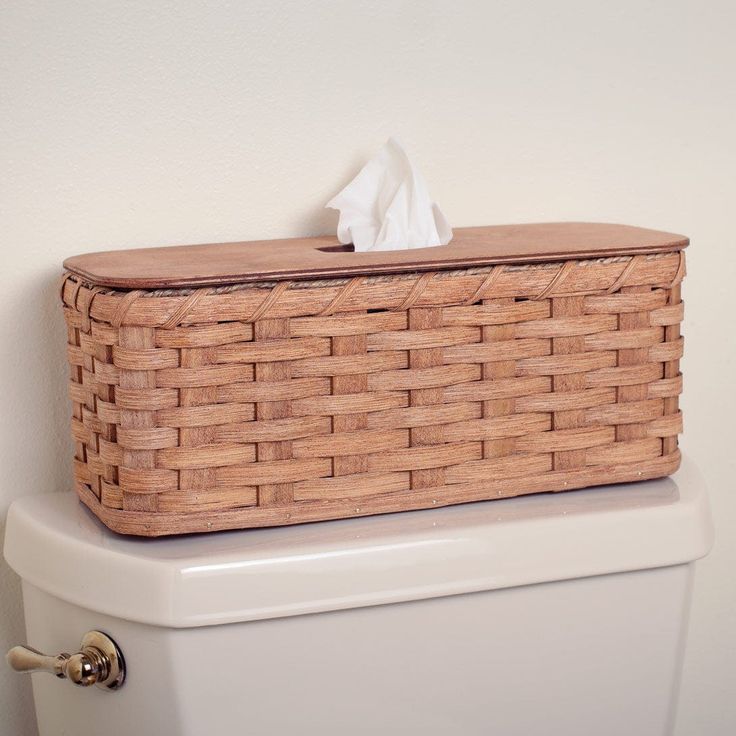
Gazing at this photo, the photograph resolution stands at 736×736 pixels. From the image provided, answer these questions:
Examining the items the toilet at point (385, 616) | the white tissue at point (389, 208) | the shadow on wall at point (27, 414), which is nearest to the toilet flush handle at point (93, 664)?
the toilet at point (385, 616)

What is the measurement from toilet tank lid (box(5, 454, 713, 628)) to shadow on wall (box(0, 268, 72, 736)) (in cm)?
5

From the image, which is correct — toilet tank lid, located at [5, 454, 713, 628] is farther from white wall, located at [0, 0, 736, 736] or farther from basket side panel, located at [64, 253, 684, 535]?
white wall, located at [0, 0, 736, 736]

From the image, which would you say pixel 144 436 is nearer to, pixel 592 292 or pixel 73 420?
pixel 73 420

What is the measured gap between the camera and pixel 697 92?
3.38 feet

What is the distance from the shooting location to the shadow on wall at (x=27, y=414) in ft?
2.88

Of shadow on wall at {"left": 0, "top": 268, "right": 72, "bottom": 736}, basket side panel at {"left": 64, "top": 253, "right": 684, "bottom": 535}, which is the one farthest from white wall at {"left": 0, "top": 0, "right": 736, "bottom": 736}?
basket side panel at {"left": 64, "top": 253, "right": 684, "bottom": 535}

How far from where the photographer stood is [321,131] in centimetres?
93

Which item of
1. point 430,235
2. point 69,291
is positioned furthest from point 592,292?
point 69,291

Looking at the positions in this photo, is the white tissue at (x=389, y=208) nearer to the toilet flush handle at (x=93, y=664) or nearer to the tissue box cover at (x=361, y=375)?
the tissue box cover at (x=361, y=375)

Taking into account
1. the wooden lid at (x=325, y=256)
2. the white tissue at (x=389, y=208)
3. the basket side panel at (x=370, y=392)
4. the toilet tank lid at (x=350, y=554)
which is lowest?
the toilet tank lid at (x=350, y=554)

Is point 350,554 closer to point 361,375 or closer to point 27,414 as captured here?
point 361,375

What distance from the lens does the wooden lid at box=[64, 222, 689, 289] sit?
0.72 meters

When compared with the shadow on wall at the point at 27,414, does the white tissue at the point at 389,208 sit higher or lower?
higher

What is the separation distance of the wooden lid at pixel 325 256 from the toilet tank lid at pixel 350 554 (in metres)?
0.19
